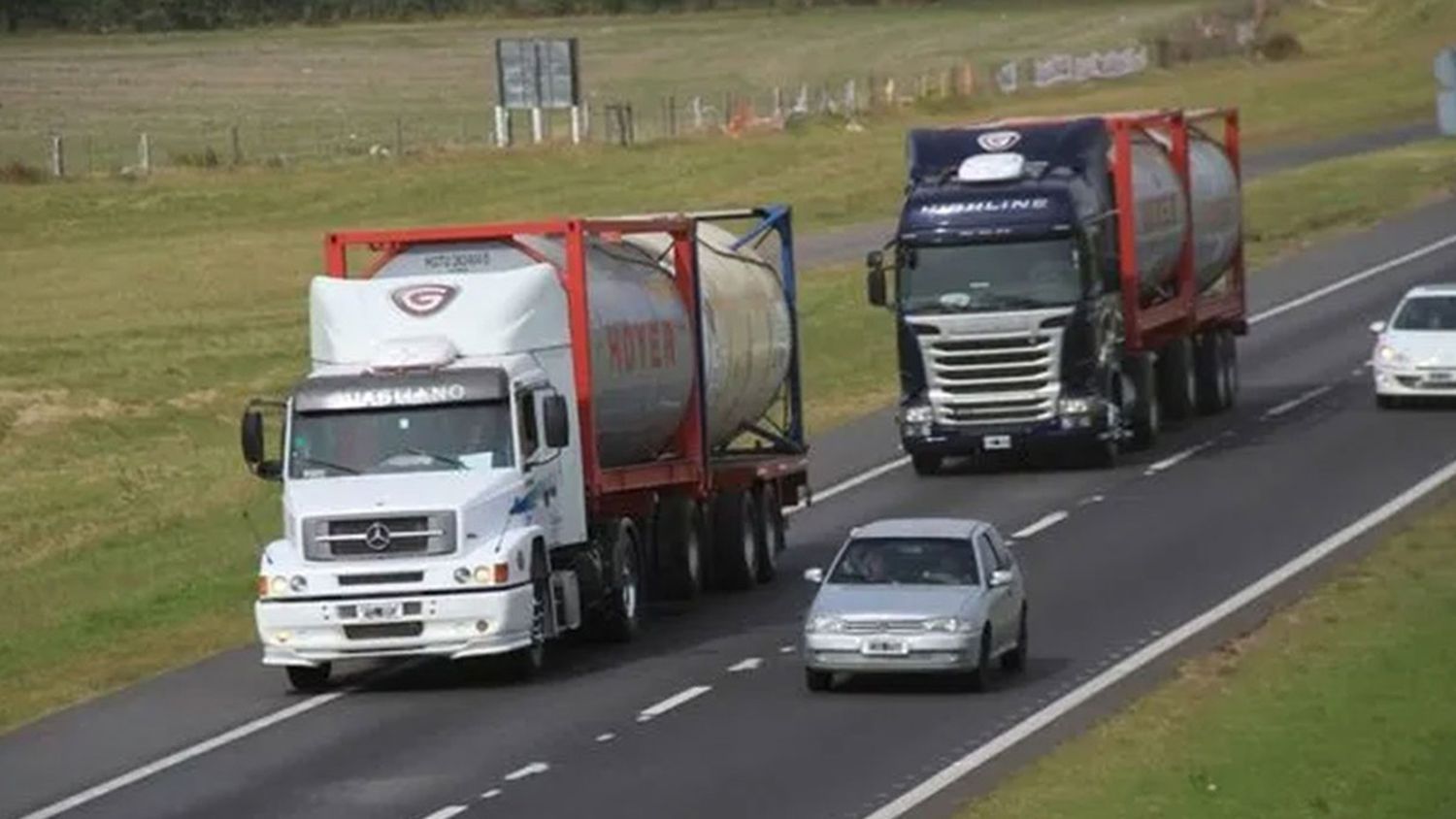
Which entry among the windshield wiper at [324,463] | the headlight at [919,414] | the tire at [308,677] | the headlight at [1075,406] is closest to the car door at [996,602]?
the windshield wiper at [324,463]

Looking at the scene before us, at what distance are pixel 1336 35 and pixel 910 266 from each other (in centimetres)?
8716

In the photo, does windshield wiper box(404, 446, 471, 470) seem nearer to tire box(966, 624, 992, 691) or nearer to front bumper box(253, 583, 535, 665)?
front bumper box(253, 583, 535, 665)

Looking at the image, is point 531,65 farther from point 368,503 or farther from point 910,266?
point 368,503

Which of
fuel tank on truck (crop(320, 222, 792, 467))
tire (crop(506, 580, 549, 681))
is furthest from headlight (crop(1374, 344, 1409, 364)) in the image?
tire (crop(506, 580, 549, 681))

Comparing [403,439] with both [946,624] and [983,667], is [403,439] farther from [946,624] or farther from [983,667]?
[983,667]

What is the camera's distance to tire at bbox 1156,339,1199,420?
5269cm

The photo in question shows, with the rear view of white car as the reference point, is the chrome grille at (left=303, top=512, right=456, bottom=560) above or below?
above

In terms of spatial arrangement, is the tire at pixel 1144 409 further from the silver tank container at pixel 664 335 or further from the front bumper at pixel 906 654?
the front bumper at pixel 906 654

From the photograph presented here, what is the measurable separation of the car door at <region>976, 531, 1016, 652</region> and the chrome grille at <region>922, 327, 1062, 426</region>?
46.2 ft

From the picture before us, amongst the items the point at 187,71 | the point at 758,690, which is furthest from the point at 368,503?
the point at 187,71

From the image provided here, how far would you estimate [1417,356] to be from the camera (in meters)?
52.6

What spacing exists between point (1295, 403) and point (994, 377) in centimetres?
944

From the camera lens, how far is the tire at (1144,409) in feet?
162

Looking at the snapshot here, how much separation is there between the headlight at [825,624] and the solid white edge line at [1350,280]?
35.6 metres
